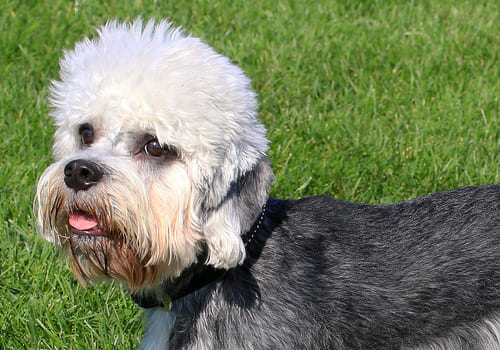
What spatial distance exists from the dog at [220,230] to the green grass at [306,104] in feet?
3.23

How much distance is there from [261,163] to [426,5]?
190 inches

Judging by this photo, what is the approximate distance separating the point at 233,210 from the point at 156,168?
351 millimetres

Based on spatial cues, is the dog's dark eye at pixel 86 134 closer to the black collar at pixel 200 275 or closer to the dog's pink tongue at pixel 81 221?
the dog's pink tongue at pixel 81 221

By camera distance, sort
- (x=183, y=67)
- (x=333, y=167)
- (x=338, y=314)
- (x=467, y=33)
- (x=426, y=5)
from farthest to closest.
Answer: (x=426, y=5) → (x=467, y=33) → (x=333, y=167) → (x=338, y=314) → (x=183, y=67)

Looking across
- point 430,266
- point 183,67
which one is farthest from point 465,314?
point 183,67

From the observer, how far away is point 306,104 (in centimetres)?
586

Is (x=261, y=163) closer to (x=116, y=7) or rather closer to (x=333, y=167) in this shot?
(x=333, y=167)

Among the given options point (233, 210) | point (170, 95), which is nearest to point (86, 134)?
point (170, 95)

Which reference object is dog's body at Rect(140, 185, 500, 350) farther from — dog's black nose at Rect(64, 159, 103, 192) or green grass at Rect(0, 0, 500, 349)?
green grass at Rect(0, 0, 500, 349)

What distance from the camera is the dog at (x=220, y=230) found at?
2.89 m

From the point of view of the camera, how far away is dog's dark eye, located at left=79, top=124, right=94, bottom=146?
3090 mm

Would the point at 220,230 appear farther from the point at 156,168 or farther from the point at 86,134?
the point at 86,134

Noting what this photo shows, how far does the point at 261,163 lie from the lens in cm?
304

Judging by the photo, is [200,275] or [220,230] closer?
[220,230]
